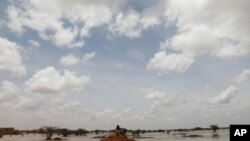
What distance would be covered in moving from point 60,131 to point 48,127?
794 inches

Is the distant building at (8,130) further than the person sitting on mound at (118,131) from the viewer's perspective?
Yes

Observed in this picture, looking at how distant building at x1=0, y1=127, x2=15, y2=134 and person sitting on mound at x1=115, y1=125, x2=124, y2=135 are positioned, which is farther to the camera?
distant building at x1=0, y1=127, x2=15, y2=134

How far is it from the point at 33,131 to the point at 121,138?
595ft

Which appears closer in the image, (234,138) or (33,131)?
(234,138)

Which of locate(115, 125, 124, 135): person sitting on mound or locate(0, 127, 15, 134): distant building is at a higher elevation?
locate(115, 125, 124, 135): person sitting on mound

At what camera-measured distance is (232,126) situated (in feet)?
23.2

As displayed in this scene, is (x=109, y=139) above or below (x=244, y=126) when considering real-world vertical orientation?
below

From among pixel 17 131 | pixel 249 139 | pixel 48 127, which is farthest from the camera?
pixel 17 131

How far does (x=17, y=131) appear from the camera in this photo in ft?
520

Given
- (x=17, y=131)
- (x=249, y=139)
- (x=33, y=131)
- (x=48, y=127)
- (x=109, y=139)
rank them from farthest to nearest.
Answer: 1. (x=33, y=131)
2. (x=17, y=131)
3. (x=48, y=127)
4. (x=109, y=139)
5. (x=249, y=139)

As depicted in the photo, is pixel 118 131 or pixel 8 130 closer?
pixel 118 131

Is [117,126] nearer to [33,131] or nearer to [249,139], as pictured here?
[249,139]

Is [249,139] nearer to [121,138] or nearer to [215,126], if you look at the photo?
[121,138]

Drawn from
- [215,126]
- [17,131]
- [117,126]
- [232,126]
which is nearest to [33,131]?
[17,131]
